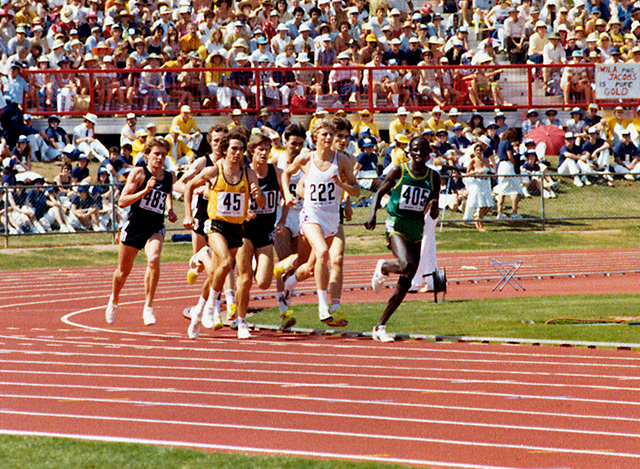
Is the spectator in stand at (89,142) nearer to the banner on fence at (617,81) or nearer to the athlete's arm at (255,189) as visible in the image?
the banner on fence at (617,81)

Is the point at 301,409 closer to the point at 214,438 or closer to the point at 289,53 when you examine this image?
the point at 214,438

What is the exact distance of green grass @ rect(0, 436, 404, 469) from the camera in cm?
558

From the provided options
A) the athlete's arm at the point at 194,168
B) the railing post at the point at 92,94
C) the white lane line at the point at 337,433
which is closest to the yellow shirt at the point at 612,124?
the railing post at the point at 92,94

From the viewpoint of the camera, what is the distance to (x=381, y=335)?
10.6 metres

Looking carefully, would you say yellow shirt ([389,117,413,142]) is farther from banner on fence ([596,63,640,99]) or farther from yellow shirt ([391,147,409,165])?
banner on fence ([596,63,640,99])

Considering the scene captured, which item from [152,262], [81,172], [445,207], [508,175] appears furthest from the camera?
[445,207]

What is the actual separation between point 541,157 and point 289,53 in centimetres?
639

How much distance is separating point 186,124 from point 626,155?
10197 millimetres

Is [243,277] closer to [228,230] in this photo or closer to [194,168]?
[228,230]

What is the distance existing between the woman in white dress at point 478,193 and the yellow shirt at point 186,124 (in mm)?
6090

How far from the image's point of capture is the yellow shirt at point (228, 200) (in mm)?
10875

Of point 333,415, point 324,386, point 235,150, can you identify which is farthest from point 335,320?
point 333,415

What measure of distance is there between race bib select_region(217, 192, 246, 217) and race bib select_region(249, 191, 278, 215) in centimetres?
36

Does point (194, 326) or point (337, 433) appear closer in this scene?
point (337, 433)
